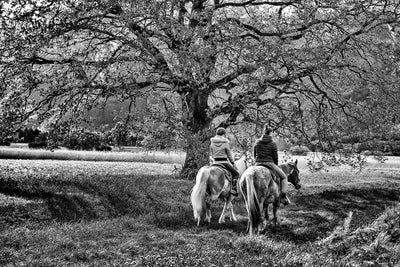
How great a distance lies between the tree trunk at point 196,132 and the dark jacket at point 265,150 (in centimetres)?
518

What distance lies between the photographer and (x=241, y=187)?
1602cm

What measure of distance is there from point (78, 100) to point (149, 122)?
3.68 meters

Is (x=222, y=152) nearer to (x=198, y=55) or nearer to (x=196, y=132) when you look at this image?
(x=198, y=55)

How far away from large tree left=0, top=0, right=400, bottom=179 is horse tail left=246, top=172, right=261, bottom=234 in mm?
6032

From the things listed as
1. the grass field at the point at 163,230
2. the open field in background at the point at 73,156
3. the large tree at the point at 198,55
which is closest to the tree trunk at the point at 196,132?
the large tree at the point at 198,55

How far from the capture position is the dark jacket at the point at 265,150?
16.4 metres

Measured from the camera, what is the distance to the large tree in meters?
22.0

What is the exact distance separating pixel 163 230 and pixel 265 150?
3.91m

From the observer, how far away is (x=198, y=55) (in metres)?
20.8

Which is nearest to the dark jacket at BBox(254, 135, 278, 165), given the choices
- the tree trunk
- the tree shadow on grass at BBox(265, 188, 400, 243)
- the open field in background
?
the tree shadow on grass at BBox(265, 188, 400, 243)

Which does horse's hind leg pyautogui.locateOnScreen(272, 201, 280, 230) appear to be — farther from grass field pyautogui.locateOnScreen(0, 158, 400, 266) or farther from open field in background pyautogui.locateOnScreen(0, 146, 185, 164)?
open field in background pyautogui.locateOnScreen(0, 146, 185, 164)

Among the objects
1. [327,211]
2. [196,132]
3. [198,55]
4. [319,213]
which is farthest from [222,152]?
[196,132]

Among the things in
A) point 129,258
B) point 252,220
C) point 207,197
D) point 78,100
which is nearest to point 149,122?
point 78,100

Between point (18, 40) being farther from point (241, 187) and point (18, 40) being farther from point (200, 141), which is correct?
point (241, 187)
